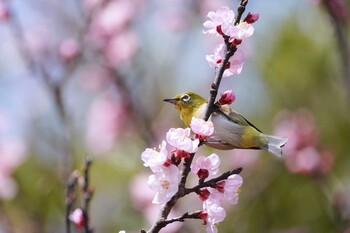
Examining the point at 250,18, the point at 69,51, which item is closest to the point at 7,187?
the point at 69,51

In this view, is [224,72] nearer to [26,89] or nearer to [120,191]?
[120,191]

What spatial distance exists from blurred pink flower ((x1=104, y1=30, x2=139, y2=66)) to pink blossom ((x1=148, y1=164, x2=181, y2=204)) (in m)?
3.24

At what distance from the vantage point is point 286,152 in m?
4.07

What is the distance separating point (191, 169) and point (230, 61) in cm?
30

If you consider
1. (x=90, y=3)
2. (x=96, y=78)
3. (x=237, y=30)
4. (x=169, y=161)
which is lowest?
(x=96, y=78)

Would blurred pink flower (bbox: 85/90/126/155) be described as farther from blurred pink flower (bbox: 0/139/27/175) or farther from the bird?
the bird

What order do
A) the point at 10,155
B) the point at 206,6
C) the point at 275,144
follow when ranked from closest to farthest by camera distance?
the point at 275,144 → the point at 10,155 → the point at 206,6

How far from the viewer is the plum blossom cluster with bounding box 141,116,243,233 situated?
158 cm

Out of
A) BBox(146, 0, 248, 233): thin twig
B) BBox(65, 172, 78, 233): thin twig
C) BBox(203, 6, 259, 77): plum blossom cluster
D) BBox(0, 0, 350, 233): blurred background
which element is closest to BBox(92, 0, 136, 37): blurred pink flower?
BBox(0, 0, 350, 233): blurred background

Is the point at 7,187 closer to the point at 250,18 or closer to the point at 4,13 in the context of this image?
the point at 4,13

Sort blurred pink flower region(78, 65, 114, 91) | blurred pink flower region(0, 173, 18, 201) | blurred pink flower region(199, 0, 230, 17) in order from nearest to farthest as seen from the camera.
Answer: blurred pink flower region(0, 173, 18, 201)
blurred pink flower region(78, 65, 114, 91)
blurred pink flower region(199, 0, 230, 17)

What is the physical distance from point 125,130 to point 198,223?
4.71 ft

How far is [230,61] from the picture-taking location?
5.62 ft

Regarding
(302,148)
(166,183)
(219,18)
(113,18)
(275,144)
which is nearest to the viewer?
(166,183)
